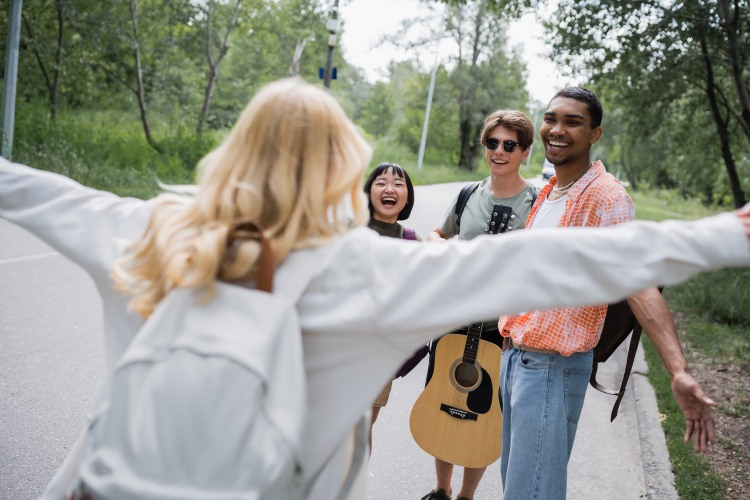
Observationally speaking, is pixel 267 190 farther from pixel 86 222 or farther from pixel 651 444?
pixel 651 444

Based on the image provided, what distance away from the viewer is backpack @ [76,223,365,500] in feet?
4.56

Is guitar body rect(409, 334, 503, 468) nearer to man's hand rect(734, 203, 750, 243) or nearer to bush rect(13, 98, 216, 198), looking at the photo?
man's hand rect(734, 203, 750, 243)

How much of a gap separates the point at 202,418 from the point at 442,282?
1.91 feet

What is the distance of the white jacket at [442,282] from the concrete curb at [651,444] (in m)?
3.40

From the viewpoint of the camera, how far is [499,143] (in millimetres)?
4047

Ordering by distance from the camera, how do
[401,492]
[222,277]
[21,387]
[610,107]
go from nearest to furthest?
[222,277] → [401,492] → [21,387] → [610,107]

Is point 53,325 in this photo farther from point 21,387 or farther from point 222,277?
point 222,277

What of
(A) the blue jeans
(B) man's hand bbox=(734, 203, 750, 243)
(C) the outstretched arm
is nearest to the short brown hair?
(A) the blue jeans

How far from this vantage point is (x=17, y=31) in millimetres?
13070

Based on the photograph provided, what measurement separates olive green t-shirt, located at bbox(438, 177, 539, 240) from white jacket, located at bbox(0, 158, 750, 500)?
2346mm

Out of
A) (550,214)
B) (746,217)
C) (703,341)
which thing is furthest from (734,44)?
(746,217)

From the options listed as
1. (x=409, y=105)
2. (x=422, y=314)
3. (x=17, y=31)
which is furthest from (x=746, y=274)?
(x=409, y=105)

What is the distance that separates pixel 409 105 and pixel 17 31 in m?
42.4

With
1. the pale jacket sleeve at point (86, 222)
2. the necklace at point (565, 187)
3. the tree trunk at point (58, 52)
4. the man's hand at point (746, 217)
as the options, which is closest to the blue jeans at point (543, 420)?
the necklace at point (565, 187)
